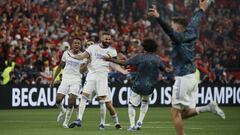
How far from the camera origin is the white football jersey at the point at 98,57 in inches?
808

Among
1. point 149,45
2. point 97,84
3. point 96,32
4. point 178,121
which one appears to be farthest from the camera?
point 96,32

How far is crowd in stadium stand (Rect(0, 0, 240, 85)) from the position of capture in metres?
31.8

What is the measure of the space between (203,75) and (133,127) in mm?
15092

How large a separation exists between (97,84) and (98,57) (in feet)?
2.33

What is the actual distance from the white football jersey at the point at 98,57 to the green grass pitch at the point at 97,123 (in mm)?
1562

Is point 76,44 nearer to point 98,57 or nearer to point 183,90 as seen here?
point 98,57

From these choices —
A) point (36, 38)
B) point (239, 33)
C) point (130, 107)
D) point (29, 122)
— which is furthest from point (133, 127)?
point (239, 33)

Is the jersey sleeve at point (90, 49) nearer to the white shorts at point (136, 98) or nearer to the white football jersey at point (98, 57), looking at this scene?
the white football jersey at point (98, 57)

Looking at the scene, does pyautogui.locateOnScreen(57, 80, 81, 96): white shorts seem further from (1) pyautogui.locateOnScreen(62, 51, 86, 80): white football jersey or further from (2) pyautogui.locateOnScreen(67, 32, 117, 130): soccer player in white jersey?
(2) pyautogui.locateOnScreen(67, 32, 117, 130): soccer player in white jersey

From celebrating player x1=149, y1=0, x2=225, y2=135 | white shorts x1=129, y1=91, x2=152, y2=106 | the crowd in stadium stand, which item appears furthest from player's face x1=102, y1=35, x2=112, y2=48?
the crowd in stadium stand

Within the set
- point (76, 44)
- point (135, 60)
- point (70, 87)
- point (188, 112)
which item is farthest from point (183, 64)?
point (70, 87)

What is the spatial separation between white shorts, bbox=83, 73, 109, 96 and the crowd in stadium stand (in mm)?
10681

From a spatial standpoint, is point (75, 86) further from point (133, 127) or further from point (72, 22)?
point (72, 22)

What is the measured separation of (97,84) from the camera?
819 inches
